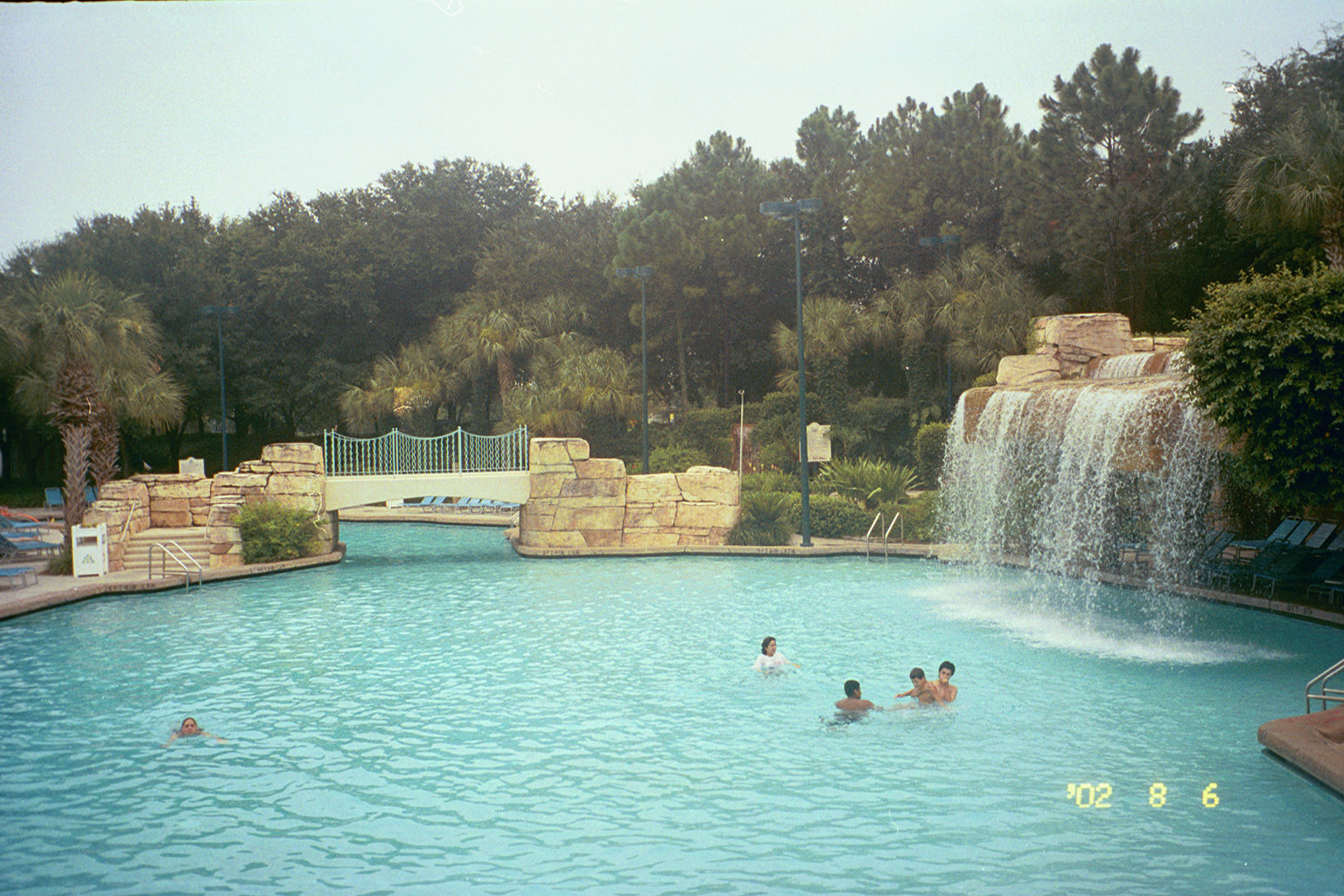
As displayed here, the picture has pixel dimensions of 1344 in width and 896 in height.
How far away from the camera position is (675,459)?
99.9ft

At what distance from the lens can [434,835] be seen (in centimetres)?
693

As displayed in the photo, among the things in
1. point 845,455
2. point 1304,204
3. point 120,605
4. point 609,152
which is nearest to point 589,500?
point 120,605

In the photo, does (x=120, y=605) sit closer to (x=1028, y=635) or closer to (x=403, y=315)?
(x=1028, y=635)

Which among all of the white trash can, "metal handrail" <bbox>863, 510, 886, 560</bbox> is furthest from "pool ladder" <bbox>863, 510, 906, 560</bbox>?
the white trash can

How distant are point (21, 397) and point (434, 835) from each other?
28718 mm

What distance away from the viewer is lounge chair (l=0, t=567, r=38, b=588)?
16.3 meters

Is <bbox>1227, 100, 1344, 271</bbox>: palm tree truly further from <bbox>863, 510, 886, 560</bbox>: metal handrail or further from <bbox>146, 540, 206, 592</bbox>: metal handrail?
<bbox>146, 540, 206, 592</bbox>: metal handrail

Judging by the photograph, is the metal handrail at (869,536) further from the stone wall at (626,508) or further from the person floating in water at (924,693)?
the person floating in water at (924,693)

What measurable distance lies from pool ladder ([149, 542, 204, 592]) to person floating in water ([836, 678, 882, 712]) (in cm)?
1275

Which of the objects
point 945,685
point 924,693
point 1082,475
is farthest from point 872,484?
point 924,693

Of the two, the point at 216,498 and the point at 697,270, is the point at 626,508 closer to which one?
the point at 216,498

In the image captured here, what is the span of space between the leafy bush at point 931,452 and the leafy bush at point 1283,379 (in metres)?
15.6
